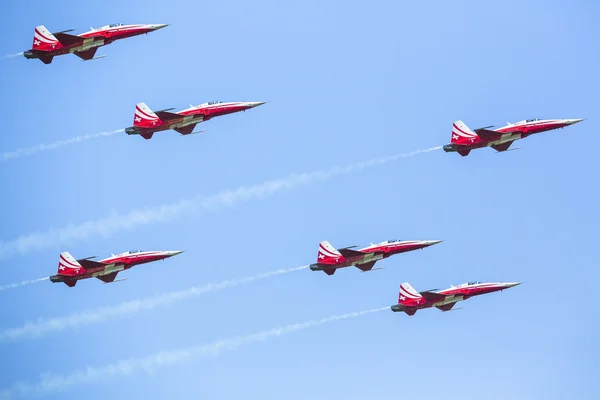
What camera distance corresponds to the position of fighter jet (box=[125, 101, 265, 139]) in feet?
365

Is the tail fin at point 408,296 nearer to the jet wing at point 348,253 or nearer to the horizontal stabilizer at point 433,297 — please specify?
the horizontal stabilizer at point 433,297

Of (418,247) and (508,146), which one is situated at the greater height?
(508,146)

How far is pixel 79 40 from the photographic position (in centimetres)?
11056

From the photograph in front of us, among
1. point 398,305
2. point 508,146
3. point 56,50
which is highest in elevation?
point 56,50

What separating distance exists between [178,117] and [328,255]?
57.3 feet

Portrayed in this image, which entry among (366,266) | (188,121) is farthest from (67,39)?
(366,266)

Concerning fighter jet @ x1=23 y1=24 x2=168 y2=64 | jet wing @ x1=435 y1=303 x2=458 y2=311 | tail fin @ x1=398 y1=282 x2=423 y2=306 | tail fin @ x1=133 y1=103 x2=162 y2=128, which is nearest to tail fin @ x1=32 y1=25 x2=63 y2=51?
fighter jet @ x1=23 y1=24 x2=168 y2=64

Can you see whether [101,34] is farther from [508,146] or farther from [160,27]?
[508,146]

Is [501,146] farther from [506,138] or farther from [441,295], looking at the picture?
[441,295]

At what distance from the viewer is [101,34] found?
110938mm

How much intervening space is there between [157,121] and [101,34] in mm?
8722

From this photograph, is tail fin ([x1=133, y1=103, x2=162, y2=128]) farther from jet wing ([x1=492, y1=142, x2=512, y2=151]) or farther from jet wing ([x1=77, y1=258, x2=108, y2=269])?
jet wing ([x1=492, y1=142, x2=512, y2=151])

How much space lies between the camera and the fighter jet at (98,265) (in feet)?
372

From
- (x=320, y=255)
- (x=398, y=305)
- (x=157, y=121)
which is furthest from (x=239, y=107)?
(x=398, y=305)
